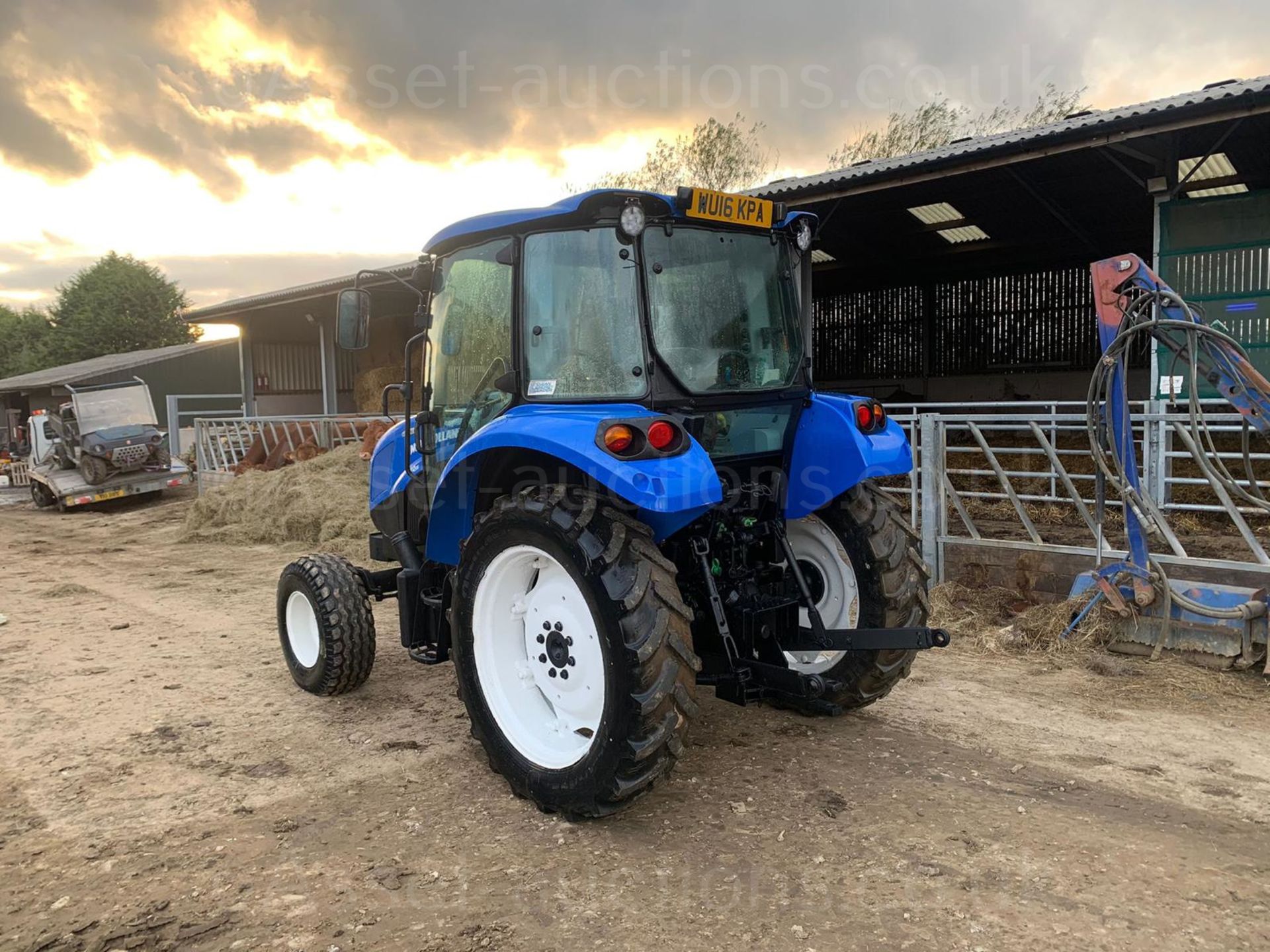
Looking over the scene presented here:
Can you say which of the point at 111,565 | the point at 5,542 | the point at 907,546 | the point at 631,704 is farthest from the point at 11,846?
the point at 5,542

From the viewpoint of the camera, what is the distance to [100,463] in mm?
14016

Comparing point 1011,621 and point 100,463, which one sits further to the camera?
point 100,463

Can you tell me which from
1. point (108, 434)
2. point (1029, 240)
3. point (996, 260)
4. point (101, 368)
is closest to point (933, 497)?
point (1029, 240)

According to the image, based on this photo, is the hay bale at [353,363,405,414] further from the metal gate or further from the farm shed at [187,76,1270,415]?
the metal gate

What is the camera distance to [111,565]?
9.03 m

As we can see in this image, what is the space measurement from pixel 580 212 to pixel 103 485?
535 inches

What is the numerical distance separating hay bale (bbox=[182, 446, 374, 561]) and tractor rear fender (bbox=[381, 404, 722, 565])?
5.41m

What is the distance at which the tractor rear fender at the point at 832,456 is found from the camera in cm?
348

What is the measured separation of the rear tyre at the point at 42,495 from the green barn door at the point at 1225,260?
16.3 metres

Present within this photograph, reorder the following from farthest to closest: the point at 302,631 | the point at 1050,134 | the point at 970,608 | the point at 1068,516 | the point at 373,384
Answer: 1. the point at 373,384
2. the point at 1050,134
3. the point at 1068,516
4. the point at 970,608
5. the point at 302,631

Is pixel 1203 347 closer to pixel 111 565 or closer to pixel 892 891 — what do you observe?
pixel 892 891

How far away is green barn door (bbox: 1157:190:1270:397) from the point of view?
885 centimetres

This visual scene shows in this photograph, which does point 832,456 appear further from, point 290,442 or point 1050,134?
point 290,442

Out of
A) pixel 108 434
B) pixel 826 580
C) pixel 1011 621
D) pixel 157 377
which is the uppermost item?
pixel 157 377
